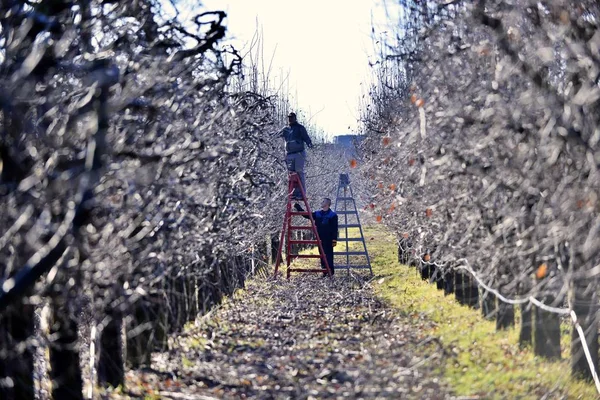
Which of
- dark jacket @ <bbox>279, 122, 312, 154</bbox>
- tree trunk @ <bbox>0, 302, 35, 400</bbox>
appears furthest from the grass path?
dark jacket @ <bbox>279, 122, 312, 154</bbox>

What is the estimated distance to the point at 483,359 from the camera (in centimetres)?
938

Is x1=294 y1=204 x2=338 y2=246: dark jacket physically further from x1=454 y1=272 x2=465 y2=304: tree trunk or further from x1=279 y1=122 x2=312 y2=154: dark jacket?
x1=454 y1=272 x2=465 y2=304: tree trunk

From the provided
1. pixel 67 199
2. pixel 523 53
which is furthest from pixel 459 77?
pixel 67 199

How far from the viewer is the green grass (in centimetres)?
790

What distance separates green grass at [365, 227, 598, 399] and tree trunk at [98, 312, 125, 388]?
288 cm

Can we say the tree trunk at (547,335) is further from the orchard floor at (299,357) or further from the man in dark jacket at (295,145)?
the man in dark jacket at (295,145)

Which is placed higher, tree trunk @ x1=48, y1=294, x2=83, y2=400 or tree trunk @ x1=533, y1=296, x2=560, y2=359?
tree trunk @ x1=48, y1=294, x2=83, y2=400

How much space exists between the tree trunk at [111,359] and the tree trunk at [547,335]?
13.0 ft

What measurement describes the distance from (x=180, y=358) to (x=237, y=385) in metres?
1.69

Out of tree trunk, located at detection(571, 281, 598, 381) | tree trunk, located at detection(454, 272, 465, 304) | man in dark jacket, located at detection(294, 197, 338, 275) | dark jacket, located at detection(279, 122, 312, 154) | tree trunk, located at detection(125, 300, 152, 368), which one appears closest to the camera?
tree trunk, located at detection(571, 281, 598, 381)

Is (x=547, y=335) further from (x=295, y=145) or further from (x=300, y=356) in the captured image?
(x=295, y=145)

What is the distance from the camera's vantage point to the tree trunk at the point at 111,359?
8.82 meters

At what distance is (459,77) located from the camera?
8.46 metres

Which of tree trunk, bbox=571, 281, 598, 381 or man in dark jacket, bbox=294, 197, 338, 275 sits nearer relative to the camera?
tree trunk, bbox=571, 281, 598, 381
